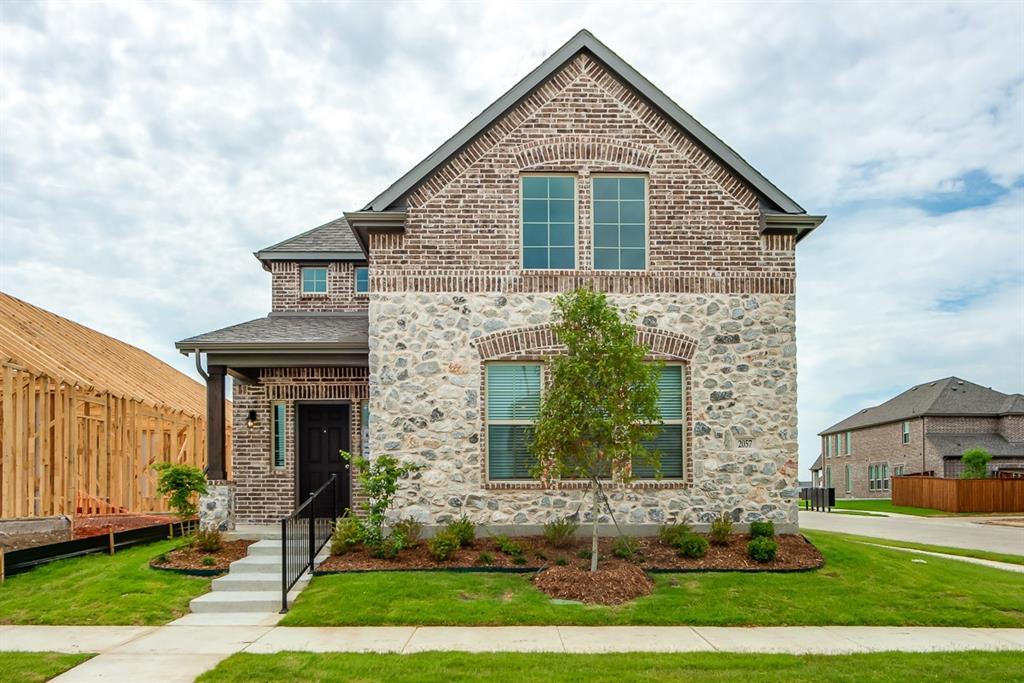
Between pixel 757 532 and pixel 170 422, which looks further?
pixel 170 422

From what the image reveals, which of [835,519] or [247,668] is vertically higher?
[247,668]

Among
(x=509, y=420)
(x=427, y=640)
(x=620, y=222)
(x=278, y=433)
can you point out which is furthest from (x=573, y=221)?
(x=427, y=640)

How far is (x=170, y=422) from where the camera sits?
24.4 m

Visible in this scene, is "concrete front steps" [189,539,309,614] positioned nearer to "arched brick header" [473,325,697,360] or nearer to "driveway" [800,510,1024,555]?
"arched brick header" [473,325,697,360]

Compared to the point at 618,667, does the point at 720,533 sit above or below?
above

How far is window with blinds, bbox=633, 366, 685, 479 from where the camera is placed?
13273 millimetres

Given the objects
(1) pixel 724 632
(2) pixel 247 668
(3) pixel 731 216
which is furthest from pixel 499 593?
(3) pixel 731 216

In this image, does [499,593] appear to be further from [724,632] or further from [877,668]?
[877,668]

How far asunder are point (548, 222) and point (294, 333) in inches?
203

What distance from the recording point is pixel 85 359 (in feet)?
69.7

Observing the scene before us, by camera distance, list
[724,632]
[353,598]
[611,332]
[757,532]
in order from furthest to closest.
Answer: [757,532] → [611,332] → [353,598] → [724,632]

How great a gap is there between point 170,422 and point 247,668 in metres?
18.2

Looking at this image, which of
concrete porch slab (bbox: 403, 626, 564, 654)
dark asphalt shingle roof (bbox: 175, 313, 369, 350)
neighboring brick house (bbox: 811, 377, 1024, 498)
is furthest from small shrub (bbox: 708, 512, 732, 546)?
neighboring brick house (bbox: 811, 377, 1024, 498)

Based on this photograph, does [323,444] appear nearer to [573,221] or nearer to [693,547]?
[573,221]
